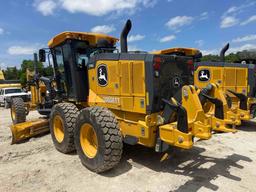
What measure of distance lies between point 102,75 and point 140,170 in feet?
6.45

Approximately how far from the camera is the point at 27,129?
21.9 feet

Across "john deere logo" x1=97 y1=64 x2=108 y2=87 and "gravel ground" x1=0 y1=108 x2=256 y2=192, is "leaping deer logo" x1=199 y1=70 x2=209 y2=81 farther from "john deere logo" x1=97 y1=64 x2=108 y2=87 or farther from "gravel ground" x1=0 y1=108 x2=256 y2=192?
"john deere logo" x1=97 y1=64 x2=108 y2=87

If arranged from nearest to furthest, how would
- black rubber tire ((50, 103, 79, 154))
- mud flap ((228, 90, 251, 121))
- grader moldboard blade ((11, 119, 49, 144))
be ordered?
black rubber tire ((50, 103, 79, 154)) < mud flap ((228, 90, 251, 121)) < grader moldboard blade ((11, 119, 49, 144))

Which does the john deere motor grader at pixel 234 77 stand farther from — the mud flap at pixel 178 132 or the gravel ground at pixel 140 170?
the mud flap at pixel 178 132

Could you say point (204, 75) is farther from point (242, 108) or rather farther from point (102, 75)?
point (102, 75)

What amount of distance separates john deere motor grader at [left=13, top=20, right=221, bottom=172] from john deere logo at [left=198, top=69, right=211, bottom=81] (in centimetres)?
425

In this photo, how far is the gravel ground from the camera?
12.8 feet

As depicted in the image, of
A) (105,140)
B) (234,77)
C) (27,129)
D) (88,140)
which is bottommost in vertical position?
(27,129)

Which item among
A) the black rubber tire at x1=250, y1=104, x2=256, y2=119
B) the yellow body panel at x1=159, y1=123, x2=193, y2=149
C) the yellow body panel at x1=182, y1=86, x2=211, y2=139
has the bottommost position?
the black rubber tire at x1=250, y1=104, x2=256, y2=119

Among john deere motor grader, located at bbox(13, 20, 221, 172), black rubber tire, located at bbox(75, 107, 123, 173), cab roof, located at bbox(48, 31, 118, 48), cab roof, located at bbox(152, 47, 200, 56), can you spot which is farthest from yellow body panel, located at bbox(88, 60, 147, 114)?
cab roof, located at bbox(152, 47, 200, 56)

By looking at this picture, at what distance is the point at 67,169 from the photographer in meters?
4.62

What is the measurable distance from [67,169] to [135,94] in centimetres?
195

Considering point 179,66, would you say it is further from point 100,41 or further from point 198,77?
point 198,77

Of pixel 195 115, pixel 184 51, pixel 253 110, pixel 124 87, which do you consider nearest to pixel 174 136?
pixel 195 115
